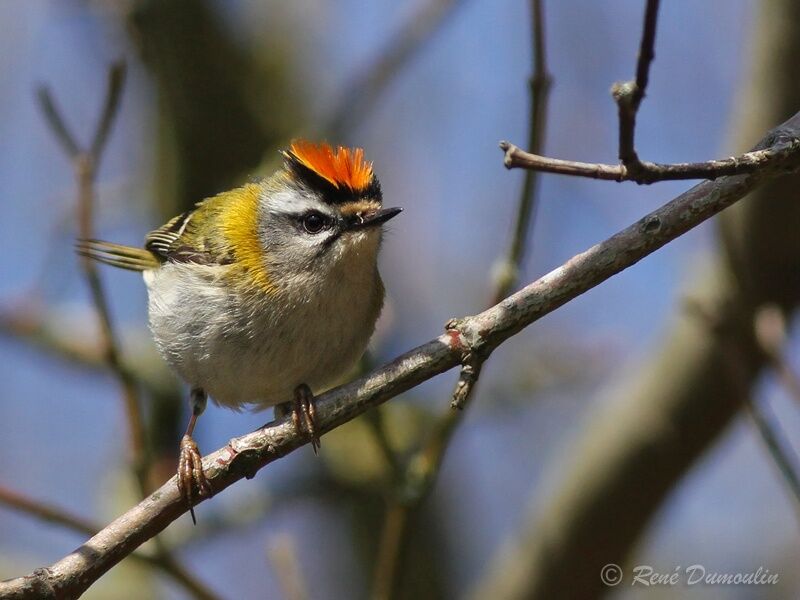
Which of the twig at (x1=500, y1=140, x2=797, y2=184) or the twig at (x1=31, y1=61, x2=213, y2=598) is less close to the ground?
the twig at (x1=31, y1=61, x2=213, y2=598)

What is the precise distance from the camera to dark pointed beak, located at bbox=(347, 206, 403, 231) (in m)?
3.35

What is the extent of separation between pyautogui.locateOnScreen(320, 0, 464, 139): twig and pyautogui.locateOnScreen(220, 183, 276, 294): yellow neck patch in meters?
0.88

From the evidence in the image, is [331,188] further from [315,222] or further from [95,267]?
[95,267]

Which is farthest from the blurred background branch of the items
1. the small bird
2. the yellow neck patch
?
the yellow neck patch

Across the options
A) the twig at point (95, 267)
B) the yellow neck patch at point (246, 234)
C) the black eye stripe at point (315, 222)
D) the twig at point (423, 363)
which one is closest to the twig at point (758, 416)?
the twig at point (423, 363)

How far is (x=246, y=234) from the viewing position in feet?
12.4

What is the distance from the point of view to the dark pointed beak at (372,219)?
11.0 ft

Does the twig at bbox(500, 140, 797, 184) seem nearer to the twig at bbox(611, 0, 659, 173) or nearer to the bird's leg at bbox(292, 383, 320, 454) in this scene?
the twig at bbox(611, 0, 659, 173)

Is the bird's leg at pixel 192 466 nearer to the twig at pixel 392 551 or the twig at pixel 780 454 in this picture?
the twig at pixel 392 551

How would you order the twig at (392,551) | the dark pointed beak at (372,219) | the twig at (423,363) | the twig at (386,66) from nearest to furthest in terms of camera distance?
the twig at (423,363) → the twig at (392,551) → the dark pointed beak at (372,219) → the twig at (386,66)

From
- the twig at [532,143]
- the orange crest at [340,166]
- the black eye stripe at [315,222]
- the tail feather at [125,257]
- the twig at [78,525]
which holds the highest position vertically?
the tail feather at [125,257]

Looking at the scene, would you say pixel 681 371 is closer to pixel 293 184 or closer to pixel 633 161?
pixel 293 184

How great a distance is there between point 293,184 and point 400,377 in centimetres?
163

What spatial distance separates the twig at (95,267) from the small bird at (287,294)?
13 cm
